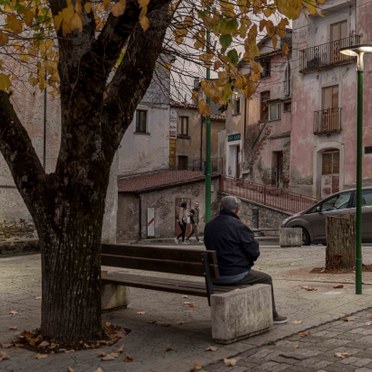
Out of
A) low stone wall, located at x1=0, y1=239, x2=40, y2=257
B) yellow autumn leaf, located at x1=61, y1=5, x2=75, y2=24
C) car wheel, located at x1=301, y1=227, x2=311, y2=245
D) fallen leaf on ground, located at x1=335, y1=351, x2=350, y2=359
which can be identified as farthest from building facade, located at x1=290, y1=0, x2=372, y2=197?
yellow autumn leaf, located at x1=61, y1=5, x2=75, y2=24

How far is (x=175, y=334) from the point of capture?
19.8 ft

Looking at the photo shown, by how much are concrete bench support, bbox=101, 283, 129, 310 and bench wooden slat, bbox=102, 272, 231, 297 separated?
0.17 metres

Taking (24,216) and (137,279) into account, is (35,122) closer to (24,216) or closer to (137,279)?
(24,216)

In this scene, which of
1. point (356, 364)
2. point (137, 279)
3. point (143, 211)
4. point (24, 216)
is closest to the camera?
point (356, 364)

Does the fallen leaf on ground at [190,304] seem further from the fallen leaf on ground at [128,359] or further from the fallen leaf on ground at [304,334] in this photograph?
the fallen leaf on ground at [128,359]

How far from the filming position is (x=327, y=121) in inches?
1187

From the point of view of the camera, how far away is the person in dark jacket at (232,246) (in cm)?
604

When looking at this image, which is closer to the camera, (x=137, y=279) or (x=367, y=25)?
(x=137, y=279)

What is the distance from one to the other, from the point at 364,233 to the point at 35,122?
995 cm

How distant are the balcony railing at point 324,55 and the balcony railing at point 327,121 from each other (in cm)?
236

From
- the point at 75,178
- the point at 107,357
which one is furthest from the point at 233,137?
the point at 107,357

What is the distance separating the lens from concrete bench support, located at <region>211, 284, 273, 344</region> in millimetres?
5570

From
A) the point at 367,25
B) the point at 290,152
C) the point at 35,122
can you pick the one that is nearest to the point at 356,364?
the point at 35,122

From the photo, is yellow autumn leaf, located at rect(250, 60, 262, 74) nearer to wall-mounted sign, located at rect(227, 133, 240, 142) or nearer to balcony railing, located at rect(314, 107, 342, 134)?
balcony railing, located at rect(314, 107, 342, 134)
